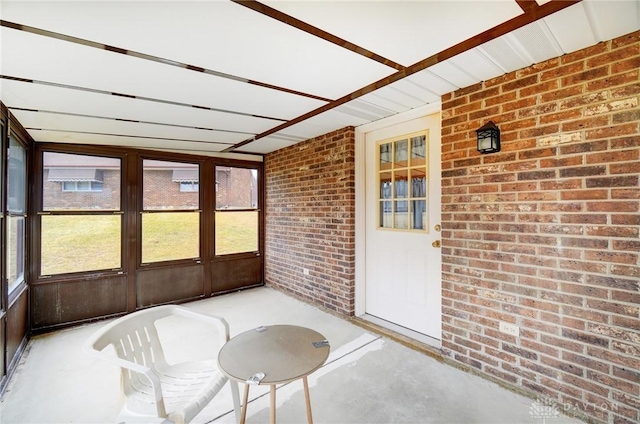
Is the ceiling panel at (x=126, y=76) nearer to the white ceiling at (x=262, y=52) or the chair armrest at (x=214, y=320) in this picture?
the white ceiling at (x=262, y=52)

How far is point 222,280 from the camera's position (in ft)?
16.1

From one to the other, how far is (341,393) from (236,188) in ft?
12.3

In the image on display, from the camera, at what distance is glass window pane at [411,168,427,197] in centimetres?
307

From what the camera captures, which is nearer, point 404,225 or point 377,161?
point 404,225

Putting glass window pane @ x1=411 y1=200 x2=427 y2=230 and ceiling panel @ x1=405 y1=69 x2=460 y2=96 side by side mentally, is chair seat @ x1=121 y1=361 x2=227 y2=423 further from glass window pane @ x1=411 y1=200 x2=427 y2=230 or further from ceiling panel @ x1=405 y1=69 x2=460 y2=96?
ceiling panel @ x1=405 y1=69 x2=460 y2=96

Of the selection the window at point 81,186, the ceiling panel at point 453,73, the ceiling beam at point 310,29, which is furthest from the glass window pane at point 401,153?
the window at point 81,186

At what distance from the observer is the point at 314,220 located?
420 cm

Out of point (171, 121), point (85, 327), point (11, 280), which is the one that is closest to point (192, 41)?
point (171, 121)

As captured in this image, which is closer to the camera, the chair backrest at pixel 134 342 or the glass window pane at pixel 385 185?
the chair backrest at pixel 134 342

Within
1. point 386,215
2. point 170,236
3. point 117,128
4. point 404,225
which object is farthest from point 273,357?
point 170,236

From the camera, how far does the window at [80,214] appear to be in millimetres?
3654

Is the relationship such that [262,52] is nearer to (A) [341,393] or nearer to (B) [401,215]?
(B) [401,215]

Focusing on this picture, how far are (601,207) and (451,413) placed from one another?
168cm

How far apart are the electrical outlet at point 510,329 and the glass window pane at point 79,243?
4623 mm
